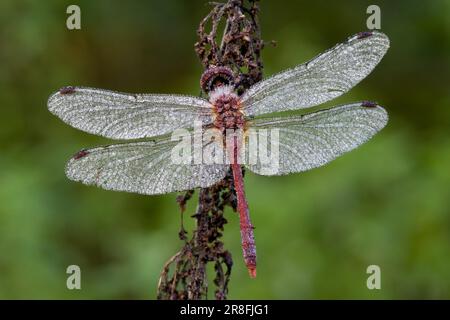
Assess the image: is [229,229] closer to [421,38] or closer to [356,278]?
[356,278]

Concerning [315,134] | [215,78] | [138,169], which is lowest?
[138,169]

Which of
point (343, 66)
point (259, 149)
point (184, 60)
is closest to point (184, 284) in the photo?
point (259, 149)

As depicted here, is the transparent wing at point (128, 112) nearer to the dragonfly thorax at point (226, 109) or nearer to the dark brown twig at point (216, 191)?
the dragonfly thorax at point (226, 109)

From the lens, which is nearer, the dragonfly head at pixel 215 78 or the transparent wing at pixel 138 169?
the dragonfly head at pixel 215 78

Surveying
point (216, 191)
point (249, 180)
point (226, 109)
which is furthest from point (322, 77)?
point (249, 180)

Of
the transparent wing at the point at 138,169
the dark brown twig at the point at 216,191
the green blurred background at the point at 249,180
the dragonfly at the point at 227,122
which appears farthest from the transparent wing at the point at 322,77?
the green blurred background at the point at 249,180

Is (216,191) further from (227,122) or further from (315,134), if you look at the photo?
(315,134)

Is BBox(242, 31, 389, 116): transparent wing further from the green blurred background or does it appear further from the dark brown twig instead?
the green blurred background
